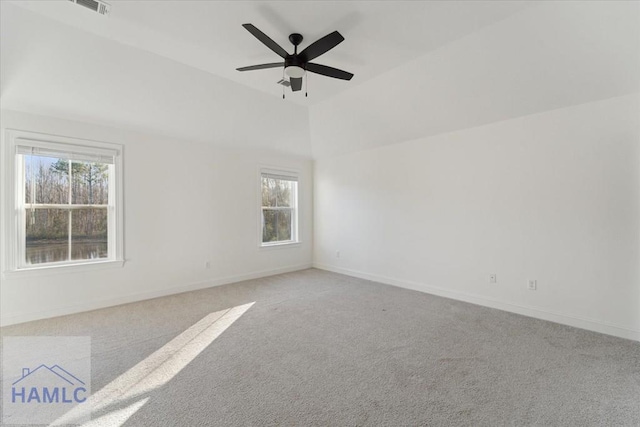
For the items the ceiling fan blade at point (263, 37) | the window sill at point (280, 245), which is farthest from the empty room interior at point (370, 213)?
the window sill at point (280, 245)

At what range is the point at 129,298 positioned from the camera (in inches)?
160

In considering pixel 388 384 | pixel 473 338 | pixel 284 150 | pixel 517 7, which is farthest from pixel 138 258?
pixel 517 7

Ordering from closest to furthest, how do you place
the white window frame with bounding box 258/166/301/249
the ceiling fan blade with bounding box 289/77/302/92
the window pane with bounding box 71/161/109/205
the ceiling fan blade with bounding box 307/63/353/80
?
the ceiling fan blade with bounding box 307/63/353/80 → the ceiling fan blade with bounding box 289/77/302/92 → the window pane with bounding box 71/161/109/205 → the white window frame with bounding box 258/166/301/249

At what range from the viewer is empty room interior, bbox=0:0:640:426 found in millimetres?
2143

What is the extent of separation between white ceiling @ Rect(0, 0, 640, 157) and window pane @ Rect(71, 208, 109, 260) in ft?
4.07

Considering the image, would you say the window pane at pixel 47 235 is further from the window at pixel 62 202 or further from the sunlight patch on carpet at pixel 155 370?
the sunlight patch on carpet at pixel 155 370

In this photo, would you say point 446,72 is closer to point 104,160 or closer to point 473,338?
point 473,338

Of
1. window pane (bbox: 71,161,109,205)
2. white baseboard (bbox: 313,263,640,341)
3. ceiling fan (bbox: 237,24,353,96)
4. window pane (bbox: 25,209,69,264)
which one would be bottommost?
white baseboard (bbox: 313,263,640,341)

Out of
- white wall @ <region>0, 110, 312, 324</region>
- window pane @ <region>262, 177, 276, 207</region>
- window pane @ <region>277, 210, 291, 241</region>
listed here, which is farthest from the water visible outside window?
window pane @ <region>277, 210, 291, 241</region>

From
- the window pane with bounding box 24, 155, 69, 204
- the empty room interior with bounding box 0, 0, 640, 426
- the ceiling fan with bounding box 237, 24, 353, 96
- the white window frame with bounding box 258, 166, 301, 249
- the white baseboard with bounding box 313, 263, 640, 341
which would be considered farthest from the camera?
the white window frame with bounding box 258, 166, 301, 249

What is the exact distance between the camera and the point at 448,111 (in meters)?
3.91

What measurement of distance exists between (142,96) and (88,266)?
90.0 inches

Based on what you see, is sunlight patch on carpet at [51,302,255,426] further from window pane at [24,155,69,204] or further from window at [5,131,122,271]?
window pane at [24,155,69,204]

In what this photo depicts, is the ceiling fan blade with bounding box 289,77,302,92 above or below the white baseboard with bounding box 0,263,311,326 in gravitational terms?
above
